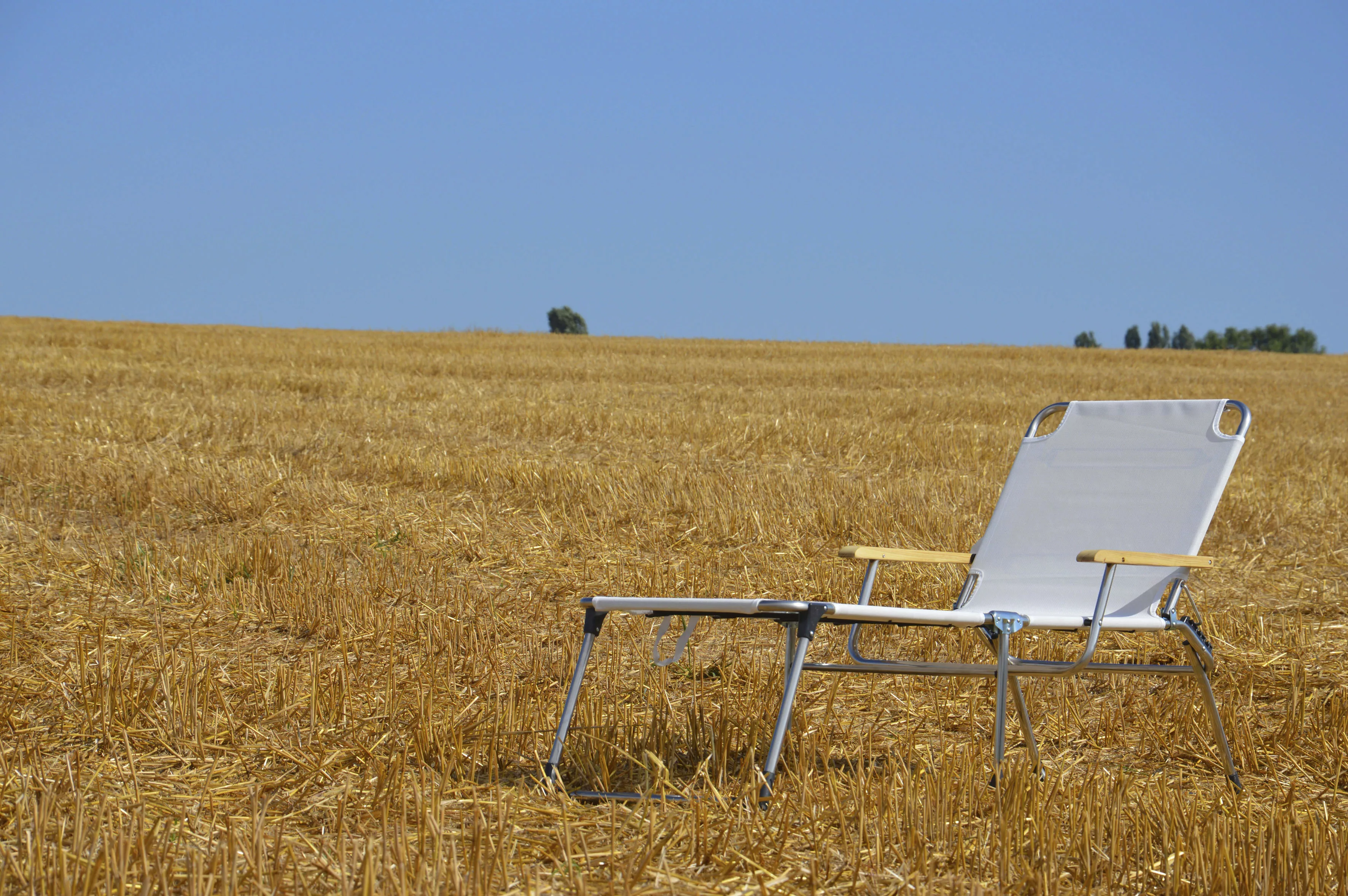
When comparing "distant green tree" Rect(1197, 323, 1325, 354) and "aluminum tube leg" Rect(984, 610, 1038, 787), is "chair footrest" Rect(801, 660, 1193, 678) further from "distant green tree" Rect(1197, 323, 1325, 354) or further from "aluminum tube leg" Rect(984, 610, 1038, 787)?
"distant green tree" Rect(1197, 323, 1325, 354)

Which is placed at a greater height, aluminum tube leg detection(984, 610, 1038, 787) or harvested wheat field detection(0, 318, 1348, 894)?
aluminum tube leg detection(984, 610, 1038, 787)

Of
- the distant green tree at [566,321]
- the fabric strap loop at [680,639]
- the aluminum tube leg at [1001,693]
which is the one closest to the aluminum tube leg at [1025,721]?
the aluminum tube leg at [1001,693]

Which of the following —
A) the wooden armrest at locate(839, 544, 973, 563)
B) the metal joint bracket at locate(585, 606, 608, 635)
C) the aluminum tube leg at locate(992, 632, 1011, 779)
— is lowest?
the aluminum tube leg at locate(992, 632, 1011, 779)

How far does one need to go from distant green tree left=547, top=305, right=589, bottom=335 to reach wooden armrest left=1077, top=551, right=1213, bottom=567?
7849 cm

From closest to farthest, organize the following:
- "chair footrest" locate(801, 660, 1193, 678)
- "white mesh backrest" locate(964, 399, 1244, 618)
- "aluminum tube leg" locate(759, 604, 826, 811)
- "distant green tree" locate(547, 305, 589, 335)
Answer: "aluminum tube leg" locate(759, 604, 826, 811), "chair footrest" locate(801, 660, 1193, 678), "white mesh backrest" locate(964, 399, 1244, 618), "distant green tree" locate(547, 305, 589, 335)

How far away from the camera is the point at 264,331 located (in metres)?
30.9

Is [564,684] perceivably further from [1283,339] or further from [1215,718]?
[1283,339]

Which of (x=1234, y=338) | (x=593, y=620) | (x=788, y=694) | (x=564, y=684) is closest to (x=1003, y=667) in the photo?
(x=788, y=694)

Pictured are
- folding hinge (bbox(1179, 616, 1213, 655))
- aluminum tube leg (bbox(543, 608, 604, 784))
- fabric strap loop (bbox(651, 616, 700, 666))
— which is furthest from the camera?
folding hinge (bbox(1179, 616, 1213, 655))

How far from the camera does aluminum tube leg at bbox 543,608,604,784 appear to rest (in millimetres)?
2902

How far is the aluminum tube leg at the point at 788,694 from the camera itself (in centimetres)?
266

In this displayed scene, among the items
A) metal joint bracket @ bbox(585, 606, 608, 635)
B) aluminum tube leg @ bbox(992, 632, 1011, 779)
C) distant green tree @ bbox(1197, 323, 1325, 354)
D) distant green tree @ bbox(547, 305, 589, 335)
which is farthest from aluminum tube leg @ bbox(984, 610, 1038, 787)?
Result: distant green tree @ bbox(1197, 323, 1325, 354)

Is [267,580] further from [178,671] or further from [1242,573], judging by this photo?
[1242,573]

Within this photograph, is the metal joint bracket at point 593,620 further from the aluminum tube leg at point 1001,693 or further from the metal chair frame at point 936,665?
the aluminum tube leg at point 1001,693
